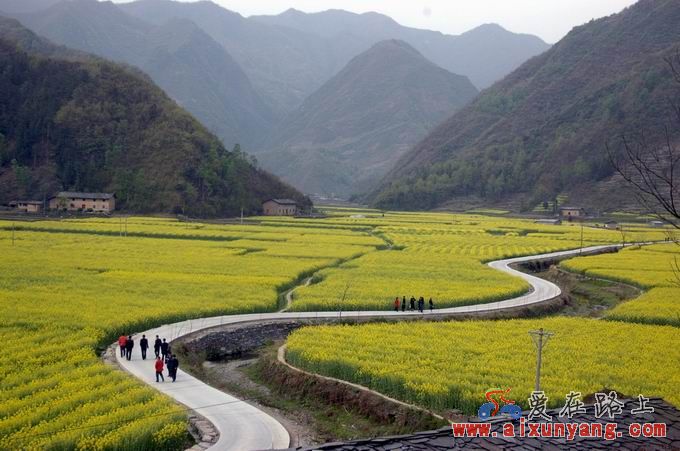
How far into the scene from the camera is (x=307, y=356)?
22312 millimetres

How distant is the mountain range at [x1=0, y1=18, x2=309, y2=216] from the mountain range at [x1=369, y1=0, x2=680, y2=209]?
53031mm

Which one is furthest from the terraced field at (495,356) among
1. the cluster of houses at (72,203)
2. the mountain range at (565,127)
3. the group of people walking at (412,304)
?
the mountain range at (565,127)

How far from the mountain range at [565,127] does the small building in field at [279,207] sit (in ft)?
157

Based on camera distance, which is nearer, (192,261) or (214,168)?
(192,261)

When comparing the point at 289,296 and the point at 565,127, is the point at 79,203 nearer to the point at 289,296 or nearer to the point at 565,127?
the point at 289,296

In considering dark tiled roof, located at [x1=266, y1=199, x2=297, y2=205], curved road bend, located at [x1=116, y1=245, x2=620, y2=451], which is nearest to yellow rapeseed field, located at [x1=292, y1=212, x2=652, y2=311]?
curved road bend, located at [x1=116, y1=245, x2=620, y2=451]

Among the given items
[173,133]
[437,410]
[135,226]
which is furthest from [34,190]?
[437,410]

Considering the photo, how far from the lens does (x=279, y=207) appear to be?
112 meters

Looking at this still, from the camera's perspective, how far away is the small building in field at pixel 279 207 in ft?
368

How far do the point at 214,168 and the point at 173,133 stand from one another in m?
10.6

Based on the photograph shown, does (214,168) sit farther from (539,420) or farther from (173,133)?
(539,420)

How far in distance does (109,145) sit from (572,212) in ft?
282

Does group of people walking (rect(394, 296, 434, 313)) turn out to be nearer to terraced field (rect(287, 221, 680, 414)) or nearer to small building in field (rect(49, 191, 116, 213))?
terraced field (rect(287, 221, 680, 414))

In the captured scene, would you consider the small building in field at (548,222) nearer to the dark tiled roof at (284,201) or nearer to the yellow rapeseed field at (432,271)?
the yellow rapeseed field at (432,271)
